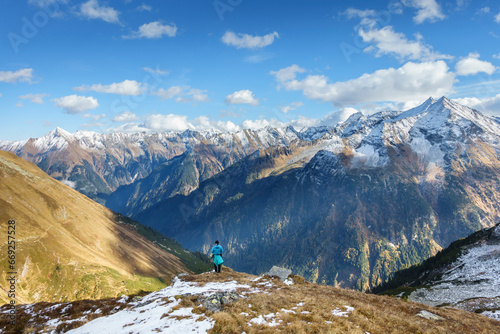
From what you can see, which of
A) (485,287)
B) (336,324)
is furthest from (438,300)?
(336,324)

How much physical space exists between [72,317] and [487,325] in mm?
46790

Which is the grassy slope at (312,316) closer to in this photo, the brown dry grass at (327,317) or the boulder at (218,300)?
the brown dry grass at (327,317)

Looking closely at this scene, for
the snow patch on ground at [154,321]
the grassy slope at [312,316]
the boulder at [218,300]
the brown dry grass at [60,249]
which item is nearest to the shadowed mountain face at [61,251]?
the brown dry grass at [60,249]

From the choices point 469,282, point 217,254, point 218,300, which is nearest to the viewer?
point 218,300

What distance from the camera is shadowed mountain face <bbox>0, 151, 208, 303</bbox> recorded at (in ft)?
301

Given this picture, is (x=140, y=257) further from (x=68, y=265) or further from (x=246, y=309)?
(x=246, y=309)

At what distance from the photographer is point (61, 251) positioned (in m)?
106

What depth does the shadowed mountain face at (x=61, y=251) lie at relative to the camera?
91812 millimetres

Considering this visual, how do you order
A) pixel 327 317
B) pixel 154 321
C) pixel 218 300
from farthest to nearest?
pixel 218 300 < pixel 154 321 < pixel 327 317

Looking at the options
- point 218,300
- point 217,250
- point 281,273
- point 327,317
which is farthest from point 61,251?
point 327,317

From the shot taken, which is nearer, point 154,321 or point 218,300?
point 154,321

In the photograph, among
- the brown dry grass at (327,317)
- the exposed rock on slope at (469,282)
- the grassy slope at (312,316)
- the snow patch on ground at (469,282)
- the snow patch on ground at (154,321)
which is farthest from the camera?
the snow patch on ground at (469,282)

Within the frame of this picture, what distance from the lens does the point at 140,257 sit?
6501 inches

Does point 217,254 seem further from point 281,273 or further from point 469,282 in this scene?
point 469,282
